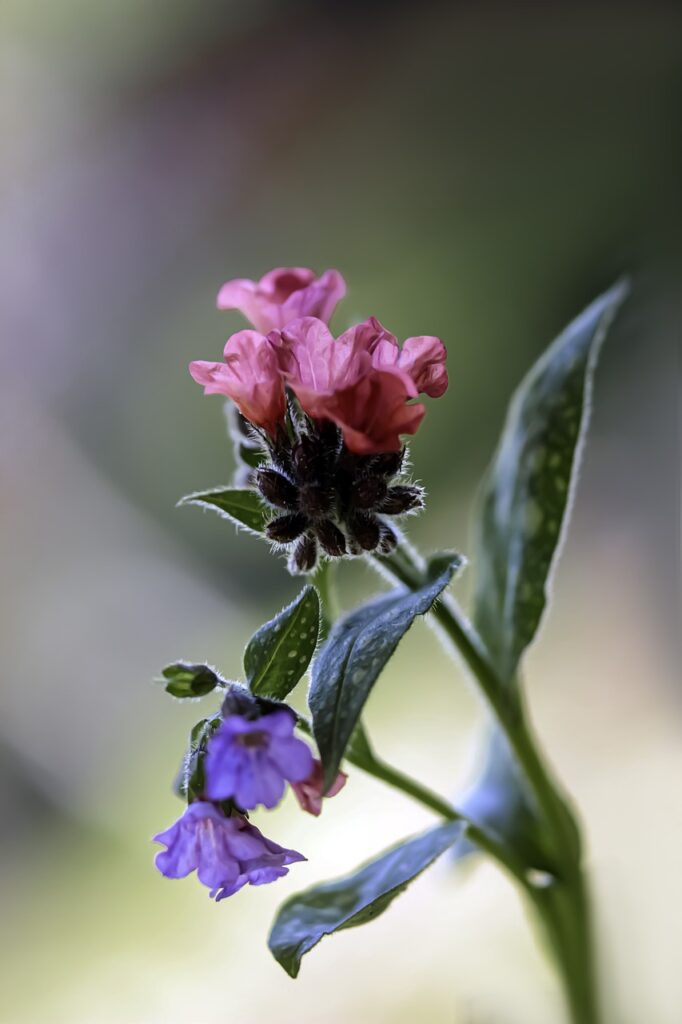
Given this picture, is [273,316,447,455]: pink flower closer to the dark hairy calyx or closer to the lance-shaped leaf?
the dark hairy calyx

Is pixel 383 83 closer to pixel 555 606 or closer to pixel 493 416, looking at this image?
pixel 493 416

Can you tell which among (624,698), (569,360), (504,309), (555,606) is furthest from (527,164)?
(569,360)

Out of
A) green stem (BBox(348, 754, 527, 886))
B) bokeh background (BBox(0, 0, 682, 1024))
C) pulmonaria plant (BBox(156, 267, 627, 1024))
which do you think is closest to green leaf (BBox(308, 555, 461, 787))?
pulmonaria plant (BBox(156, 267, 627, 1024))

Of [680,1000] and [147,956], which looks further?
[147,956]

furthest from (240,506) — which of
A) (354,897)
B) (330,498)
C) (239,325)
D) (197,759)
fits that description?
(239,325)

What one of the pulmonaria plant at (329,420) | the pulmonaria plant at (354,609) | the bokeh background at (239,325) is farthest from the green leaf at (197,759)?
the bokeh background at (239,325)

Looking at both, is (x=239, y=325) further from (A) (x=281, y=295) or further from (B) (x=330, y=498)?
(B) (x=330, y=498)
